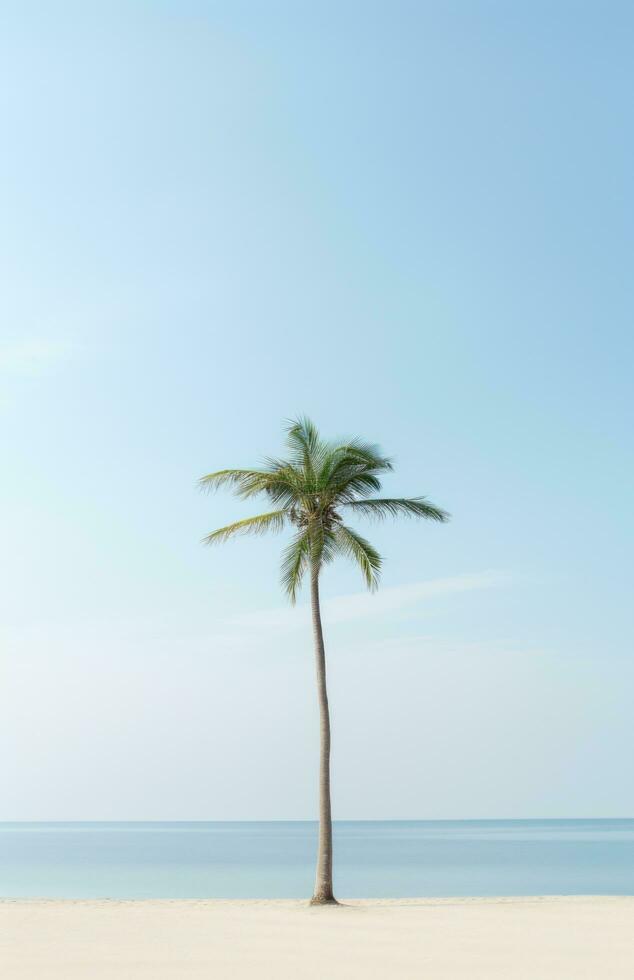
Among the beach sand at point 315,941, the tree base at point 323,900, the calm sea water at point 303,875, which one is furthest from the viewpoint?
the calm sea water at point 303,875

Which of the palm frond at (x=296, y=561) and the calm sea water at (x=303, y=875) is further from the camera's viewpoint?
the calm sea water at (x=303, y=875)

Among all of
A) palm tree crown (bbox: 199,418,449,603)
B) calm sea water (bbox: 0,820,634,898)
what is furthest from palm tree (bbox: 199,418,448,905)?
calm sea water (bbox: 0,820,634,898)

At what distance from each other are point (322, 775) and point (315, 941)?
6.80 m

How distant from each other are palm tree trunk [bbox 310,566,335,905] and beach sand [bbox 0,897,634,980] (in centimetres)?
62

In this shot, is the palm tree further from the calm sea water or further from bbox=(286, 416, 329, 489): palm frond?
the calm sea water

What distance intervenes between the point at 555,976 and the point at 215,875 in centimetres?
4013

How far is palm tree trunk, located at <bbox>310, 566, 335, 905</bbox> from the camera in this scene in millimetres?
21750

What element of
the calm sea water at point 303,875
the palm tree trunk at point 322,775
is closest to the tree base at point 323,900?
the palm tree trunk at point 322,775

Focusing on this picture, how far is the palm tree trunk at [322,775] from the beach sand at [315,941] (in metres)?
0.62

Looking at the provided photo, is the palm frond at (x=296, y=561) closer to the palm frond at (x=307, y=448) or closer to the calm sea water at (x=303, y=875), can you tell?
the palm frond at (x=307, y=448)

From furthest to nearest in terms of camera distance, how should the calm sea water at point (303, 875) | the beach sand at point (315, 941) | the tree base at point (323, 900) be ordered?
the calm sea water at point (303, 875)
the tree base at point (323, 900)
the beach sand at point (315, 941)

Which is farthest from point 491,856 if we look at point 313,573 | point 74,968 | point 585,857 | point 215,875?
point 74,968

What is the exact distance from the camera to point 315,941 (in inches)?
614

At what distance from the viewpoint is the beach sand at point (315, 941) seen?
41.6ft
